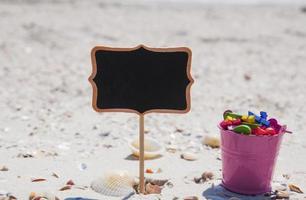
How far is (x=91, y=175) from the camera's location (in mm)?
4168

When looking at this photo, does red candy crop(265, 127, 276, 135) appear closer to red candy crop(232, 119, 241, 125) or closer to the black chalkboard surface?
red candy crop(232, 119, 241, 125)

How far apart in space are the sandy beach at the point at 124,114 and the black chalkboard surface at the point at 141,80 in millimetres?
677

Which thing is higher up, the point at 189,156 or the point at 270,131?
the point at 270,131

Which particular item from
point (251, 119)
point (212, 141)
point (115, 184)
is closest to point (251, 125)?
point (251, 119)

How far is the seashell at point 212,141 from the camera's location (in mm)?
4922

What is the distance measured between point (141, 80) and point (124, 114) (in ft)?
7.23

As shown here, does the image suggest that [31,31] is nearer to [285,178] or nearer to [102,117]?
[102,117]

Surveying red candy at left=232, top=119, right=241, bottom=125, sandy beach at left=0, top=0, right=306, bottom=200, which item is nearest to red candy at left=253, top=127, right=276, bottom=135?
red candy at left=232, top=119, right=241, bottom=125

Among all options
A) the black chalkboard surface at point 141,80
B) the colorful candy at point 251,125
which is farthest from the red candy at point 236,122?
the black chalkboard surface at point 141,80

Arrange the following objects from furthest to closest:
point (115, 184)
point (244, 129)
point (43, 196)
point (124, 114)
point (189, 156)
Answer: point (124, 114)
point (189, 156)
point (115, 184)
point (244, 129)
point (43, 196)

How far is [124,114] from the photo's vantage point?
5.87m

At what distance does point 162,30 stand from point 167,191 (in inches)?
287

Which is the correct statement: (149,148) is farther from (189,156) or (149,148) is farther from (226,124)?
(226,124)

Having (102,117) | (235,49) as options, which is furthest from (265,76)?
(102,117)
